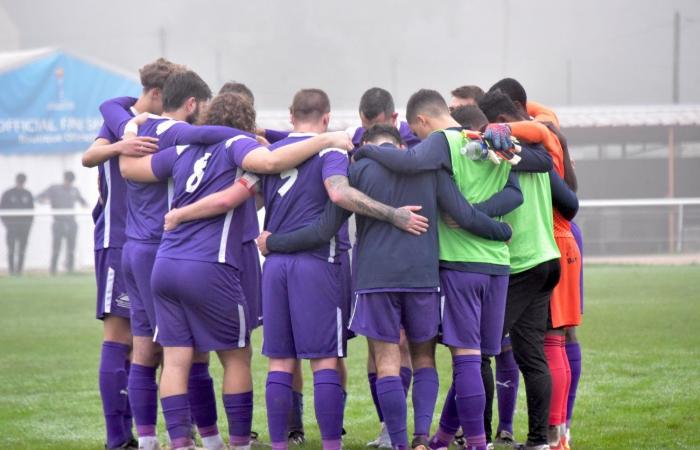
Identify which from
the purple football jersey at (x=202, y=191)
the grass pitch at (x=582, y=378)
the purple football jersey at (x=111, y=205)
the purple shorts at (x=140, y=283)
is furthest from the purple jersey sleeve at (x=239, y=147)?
the grass pitch at (x=582, y=378)

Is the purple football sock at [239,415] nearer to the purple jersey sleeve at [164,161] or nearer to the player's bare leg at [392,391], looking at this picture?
the player's bare leg at [392,391]

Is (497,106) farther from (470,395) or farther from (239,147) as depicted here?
(470,395)

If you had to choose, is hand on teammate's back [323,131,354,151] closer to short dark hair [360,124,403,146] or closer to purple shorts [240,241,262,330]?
short dark hair [360,124,403,146]

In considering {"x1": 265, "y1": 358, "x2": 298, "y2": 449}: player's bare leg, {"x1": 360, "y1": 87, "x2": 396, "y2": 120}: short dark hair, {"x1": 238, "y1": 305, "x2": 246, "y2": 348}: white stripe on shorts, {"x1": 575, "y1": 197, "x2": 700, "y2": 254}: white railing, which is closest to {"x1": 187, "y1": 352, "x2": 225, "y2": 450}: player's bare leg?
{"x1": 238, "y1": 305, "x2": 246, "y2": 348}: white stripe on shorts

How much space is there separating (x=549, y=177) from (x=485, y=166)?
518mm

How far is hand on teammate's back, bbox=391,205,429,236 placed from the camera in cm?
558

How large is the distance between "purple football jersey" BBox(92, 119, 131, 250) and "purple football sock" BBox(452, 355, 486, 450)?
7.19 feet

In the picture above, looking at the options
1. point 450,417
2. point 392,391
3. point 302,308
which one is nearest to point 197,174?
point 302,308

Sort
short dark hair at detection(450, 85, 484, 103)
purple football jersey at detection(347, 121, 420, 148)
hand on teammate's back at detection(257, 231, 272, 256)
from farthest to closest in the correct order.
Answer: short dark hair at detection(450, 85, 484, 103) → purple football jersey at detection(347, 121, 420, 148) → hand on teammate's back at detection(257, 231, 272, 256)

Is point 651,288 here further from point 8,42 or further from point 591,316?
point 8,42

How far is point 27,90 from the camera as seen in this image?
2844cm

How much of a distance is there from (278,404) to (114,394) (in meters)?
1.22

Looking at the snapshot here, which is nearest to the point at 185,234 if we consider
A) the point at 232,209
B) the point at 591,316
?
the point at 232,209

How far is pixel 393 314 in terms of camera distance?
564 centimetres
